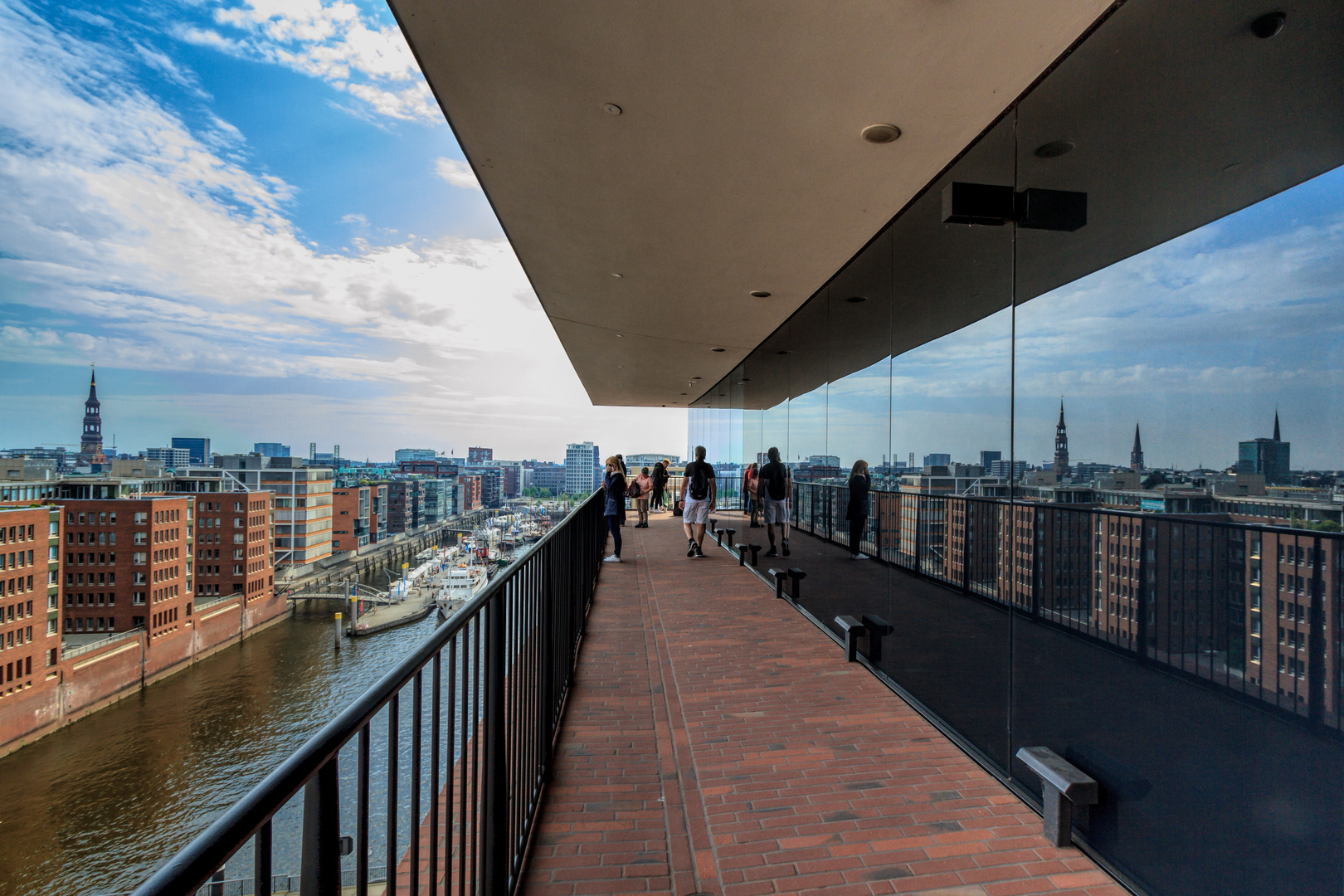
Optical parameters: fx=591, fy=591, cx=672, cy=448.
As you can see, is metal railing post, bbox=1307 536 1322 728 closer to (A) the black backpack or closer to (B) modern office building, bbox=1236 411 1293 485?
(B) modern office building, bbox=1236 411 1293 485

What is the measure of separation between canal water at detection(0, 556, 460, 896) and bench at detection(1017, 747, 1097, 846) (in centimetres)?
1197

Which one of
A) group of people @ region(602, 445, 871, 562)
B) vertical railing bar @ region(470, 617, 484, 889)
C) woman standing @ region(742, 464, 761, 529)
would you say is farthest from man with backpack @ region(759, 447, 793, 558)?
vertical railing bar @ region(470, 617, 484, 889)

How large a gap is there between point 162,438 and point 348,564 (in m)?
10.0

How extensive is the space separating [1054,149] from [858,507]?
9.20 ft

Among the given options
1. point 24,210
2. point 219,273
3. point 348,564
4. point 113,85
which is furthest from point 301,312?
point 348,564

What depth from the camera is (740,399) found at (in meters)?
10.5

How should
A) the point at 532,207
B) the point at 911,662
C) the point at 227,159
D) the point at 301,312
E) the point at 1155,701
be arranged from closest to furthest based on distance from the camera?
the point at 1155,701, the point at 911,662, the point at 532,207, the point at 227,159, the point at 301,312

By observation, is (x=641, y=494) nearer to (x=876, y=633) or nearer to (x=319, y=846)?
(x=876, y=633)

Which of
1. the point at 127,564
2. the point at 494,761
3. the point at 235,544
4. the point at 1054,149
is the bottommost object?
the point at 127,564

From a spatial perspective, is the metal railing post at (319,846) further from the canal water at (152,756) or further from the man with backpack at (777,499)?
the canal water at (152,756)

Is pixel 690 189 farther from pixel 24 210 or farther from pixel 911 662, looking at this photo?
pixel 24 210

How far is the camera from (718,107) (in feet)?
9.54

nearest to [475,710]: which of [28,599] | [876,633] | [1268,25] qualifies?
[1268,25]

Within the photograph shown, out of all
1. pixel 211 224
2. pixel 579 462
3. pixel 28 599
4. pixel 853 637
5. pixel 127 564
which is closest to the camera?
pixel 853 637
